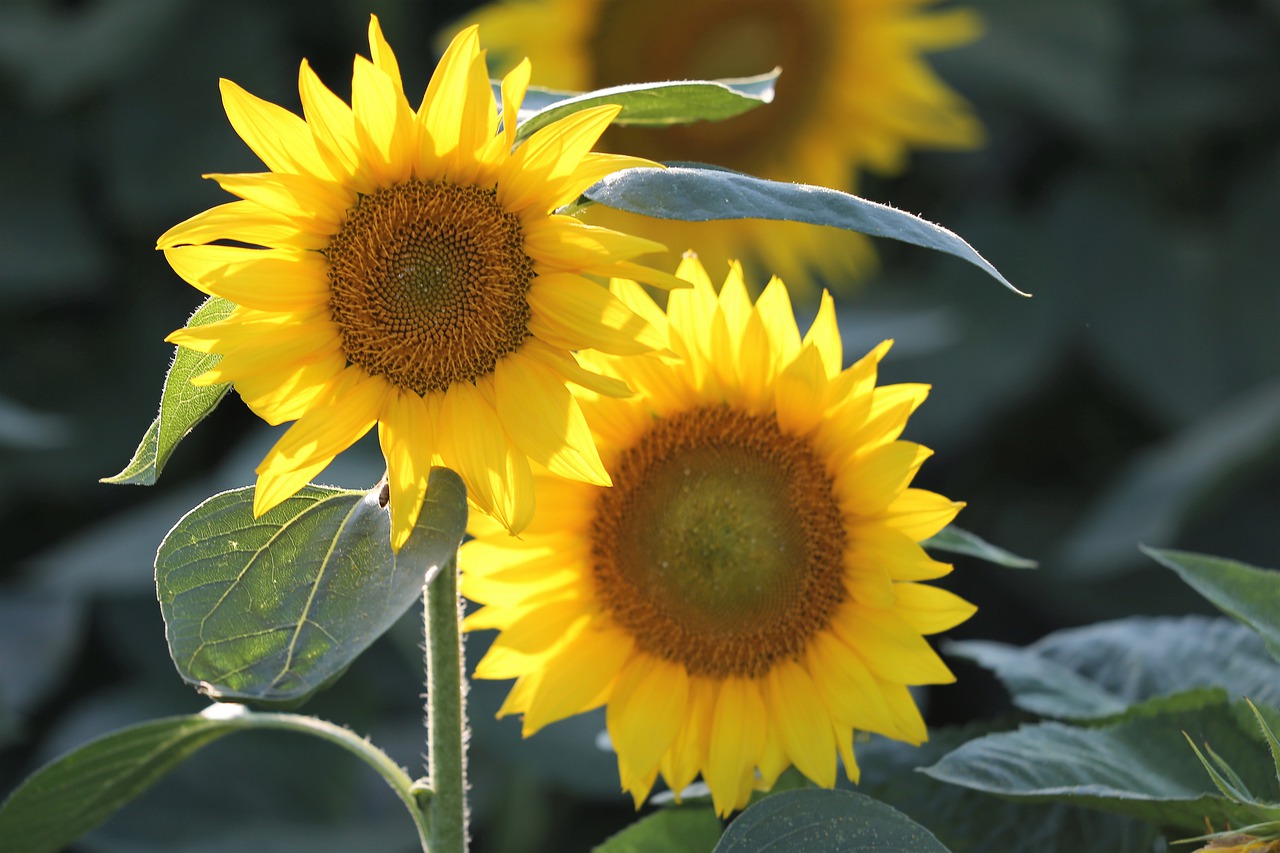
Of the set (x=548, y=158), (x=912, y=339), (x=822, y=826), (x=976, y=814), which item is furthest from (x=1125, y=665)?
(x=912, y=339)

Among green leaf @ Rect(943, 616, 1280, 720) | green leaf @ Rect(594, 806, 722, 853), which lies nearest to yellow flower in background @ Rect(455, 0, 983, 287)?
green leaf @ Rect(943, 616, 1280, 720)

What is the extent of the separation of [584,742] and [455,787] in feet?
2.02

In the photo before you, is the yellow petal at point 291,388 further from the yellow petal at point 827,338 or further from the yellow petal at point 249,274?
the yellow petal at point 827,338

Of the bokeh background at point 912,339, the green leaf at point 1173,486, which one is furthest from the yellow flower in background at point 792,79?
the green leaf at point 1173,486

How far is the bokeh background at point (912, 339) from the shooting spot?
4.19ft

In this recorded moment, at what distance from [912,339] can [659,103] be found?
33.7 inches

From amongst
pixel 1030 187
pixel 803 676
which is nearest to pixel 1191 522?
pixel 1030 187

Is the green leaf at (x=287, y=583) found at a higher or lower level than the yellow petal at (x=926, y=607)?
higher

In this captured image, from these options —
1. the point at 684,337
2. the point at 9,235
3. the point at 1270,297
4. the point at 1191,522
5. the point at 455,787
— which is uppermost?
the point at 684,337

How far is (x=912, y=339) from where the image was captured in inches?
50.8

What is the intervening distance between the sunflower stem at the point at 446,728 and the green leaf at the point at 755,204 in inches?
5.0

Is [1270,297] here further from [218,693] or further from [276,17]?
[218,693]

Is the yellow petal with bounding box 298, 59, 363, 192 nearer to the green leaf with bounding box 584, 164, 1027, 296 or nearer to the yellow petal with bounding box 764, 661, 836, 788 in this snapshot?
the green leaf with bounding box 584, 164, 1027, 296

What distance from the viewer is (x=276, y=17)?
1.65 m
